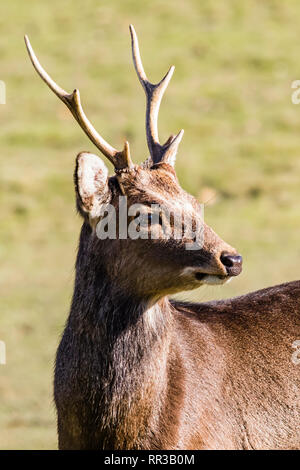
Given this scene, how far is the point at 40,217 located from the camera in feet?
66.6

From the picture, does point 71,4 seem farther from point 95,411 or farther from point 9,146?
point 95,411

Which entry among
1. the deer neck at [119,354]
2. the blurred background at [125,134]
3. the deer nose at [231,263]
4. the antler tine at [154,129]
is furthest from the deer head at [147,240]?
the blurred background at [125,134]

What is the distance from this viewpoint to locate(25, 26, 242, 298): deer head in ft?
21.0

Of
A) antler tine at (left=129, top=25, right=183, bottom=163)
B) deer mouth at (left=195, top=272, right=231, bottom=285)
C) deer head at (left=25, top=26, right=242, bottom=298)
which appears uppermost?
antler tine at (left=129, top=25, right=183, bottom=163)

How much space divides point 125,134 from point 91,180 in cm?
1758

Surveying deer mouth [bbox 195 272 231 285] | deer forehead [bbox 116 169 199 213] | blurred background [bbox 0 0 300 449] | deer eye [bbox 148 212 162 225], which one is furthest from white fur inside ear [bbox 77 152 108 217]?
blurred background [bbox 0 0 300 449]

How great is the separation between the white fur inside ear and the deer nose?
0.96 m

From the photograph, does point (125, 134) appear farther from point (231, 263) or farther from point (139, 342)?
point (231, 263)

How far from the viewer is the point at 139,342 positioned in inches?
263

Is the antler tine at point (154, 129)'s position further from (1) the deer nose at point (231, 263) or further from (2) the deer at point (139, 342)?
(1) the deer nose at point (231, 263)

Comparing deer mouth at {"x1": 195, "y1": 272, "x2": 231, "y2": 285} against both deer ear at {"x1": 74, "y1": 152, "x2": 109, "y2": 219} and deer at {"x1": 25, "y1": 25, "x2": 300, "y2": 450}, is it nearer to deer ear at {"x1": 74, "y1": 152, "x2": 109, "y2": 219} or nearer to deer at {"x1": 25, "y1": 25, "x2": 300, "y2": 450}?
deer at {"x1": 25, "y1": 25, "x2": 300, "y2": 450}

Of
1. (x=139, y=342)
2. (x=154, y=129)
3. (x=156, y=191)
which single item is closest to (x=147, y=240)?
(x=156, y=191)

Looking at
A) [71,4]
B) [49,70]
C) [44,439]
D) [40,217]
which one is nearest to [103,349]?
[44,439]
